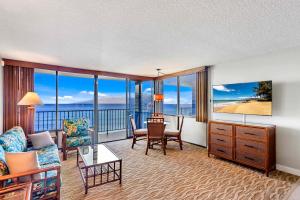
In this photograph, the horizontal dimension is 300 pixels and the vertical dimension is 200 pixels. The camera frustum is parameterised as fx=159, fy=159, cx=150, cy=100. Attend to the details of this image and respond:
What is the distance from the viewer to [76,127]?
13.6 ft

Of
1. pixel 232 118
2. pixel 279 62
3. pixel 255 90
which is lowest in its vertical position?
pixel 232 118

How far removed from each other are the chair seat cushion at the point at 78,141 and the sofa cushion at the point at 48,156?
1.95ft

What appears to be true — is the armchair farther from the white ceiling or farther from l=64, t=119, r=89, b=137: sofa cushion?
the white ceiling

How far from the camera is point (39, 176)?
5.87 feet

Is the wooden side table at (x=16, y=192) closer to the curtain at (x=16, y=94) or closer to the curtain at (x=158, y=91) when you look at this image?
the curtain at (x=16, y=94)

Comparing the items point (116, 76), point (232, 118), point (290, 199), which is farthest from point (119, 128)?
point (290, 199)

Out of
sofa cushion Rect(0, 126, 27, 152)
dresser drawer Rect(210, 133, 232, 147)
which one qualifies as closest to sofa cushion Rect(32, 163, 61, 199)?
sofa cushion Rect(0, 126, 27, 152)

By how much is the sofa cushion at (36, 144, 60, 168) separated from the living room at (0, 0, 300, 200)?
0.02 m

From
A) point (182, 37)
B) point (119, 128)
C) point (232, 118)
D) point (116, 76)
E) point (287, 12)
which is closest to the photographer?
point (287, 12)

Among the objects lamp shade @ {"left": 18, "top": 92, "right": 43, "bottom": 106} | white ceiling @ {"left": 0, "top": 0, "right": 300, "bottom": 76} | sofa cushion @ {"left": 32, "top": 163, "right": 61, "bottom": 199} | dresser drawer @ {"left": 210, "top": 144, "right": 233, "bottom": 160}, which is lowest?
dresser drawer @ {"left": 210, "top": 144, "right": 233, "bottom": 160}

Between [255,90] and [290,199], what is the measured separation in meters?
1.89

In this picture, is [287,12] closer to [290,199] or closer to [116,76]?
[290,199]

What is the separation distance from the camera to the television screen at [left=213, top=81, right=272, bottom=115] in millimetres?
3082

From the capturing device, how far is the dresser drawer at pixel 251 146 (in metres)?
2.88
